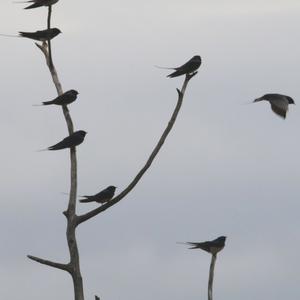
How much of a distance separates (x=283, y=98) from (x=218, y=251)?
2.88 meters

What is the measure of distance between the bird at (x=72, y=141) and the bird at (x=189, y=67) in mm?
1697

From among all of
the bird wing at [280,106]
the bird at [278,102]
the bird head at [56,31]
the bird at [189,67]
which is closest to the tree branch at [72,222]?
the bird at [189,67]

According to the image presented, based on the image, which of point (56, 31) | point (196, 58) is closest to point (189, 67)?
point (196, 58)

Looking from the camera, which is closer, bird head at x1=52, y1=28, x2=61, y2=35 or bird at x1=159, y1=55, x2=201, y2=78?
bird at x1=159, y1=55, x2=201, y2=78

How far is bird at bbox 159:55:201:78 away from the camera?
1113 inches

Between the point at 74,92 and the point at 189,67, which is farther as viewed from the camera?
the point at 74,92

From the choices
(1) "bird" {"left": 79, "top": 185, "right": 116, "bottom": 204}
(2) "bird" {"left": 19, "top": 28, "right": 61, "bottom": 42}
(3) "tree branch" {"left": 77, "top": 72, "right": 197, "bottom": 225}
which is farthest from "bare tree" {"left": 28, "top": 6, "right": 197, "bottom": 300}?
(1) "bird" {"left": 79, "top": 185, "right": 116, "bottom": 204}

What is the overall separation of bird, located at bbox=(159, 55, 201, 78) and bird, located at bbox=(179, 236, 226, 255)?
249 centimetres

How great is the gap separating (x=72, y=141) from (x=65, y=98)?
0.78 metres

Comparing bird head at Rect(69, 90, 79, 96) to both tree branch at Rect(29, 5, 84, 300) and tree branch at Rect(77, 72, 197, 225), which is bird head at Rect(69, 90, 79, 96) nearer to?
tree branch at Rect(29, 5, 84, 300)

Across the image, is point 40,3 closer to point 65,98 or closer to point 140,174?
point 65,98

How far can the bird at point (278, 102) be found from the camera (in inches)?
1139

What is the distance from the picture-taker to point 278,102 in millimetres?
29188

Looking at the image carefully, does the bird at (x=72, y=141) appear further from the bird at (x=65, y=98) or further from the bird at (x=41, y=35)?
the bird at (x=41, y=35)
